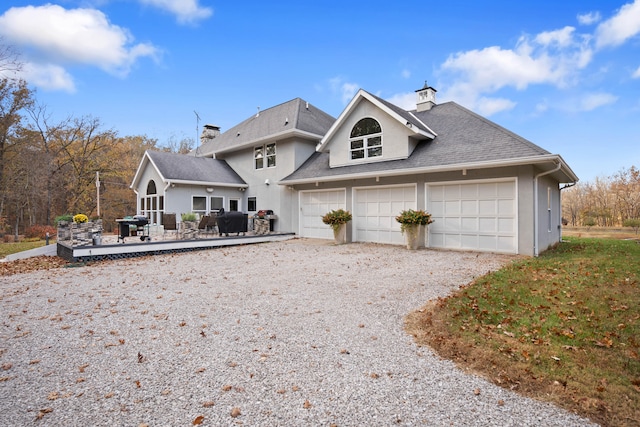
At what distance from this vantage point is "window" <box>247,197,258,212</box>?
17.5 meters

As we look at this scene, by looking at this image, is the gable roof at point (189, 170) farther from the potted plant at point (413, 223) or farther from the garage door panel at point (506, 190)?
the garage door panel at point (506, 190)

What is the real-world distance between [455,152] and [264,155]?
9.91 m

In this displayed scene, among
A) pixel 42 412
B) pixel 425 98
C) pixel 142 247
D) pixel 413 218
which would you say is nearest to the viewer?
pixel 42 412

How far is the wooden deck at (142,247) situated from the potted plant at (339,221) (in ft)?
11.1

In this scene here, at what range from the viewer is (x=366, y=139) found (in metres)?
13.0

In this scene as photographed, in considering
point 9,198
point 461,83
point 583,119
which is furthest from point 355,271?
point 9,198

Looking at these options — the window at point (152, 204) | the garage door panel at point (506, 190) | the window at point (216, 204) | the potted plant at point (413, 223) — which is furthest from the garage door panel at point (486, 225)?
the window at point (152, 204)

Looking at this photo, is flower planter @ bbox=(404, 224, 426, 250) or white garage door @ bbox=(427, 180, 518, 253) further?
flower planter @ bbox=(404, 224, 426, 250)

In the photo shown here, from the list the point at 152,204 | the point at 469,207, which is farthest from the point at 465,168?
the point at 152,204

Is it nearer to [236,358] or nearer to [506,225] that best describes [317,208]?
[506,225]

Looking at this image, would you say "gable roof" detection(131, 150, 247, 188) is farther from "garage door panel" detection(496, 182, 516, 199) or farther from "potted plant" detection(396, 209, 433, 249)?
"garage door panel" detection(496, 182, 516, 199)

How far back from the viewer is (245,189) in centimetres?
1798

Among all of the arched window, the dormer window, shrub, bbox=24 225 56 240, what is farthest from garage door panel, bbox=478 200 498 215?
shrub, bbox=24 225 56 240

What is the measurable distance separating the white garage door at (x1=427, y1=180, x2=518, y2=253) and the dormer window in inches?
116
